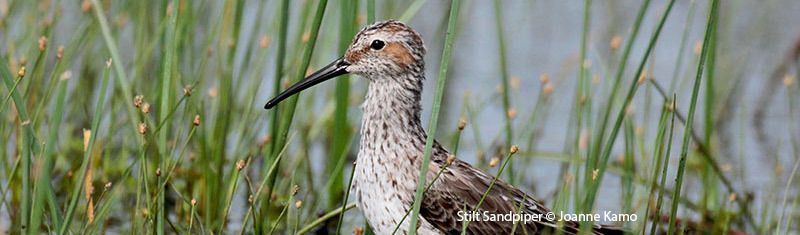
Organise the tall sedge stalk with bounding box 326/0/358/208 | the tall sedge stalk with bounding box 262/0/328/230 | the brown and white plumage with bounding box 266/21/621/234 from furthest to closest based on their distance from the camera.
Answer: the tall sedge stalk with bounding box 326/0/358/208 < the brown and white plumage with bounding box 266/21/621/234 < the tall sedge stalk with bounding box 262/0/328/230

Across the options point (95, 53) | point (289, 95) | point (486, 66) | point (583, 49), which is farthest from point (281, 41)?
point (486, 66)

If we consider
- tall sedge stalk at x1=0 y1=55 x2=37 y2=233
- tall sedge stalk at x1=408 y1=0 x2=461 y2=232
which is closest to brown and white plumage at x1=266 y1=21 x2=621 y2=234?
tall sedge stalk at x1=408 y1=0 x2=461 y2=232

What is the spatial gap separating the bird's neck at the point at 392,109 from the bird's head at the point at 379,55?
0.04 meters

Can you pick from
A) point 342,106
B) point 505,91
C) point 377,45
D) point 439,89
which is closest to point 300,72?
point 377,45

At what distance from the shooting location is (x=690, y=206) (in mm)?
7375

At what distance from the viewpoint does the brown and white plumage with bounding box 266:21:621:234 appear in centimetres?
589

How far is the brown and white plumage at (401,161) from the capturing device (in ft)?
19.3

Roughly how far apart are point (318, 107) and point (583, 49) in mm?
4045

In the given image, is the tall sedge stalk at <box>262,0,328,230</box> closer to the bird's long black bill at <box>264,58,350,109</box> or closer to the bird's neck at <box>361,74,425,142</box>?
the bird's long black bill at <box>264,58,350,109</box>

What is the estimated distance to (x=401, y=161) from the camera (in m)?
5.97

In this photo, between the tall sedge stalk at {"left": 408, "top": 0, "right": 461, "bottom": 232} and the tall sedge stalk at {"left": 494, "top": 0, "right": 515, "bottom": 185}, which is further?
the tall sedge stalk at {"left": 494, "top": 0, "right": 515, "bottom": 185}

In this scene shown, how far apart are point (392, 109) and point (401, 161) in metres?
0.29

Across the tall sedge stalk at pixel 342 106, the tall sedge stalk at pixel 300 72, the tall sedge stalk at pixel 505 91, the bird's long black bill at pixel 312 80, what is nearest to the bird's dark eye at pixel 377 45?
the bird's long black bill at pixel 312 80

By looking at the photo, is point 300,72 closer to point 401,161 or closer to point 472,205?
point 401,161
